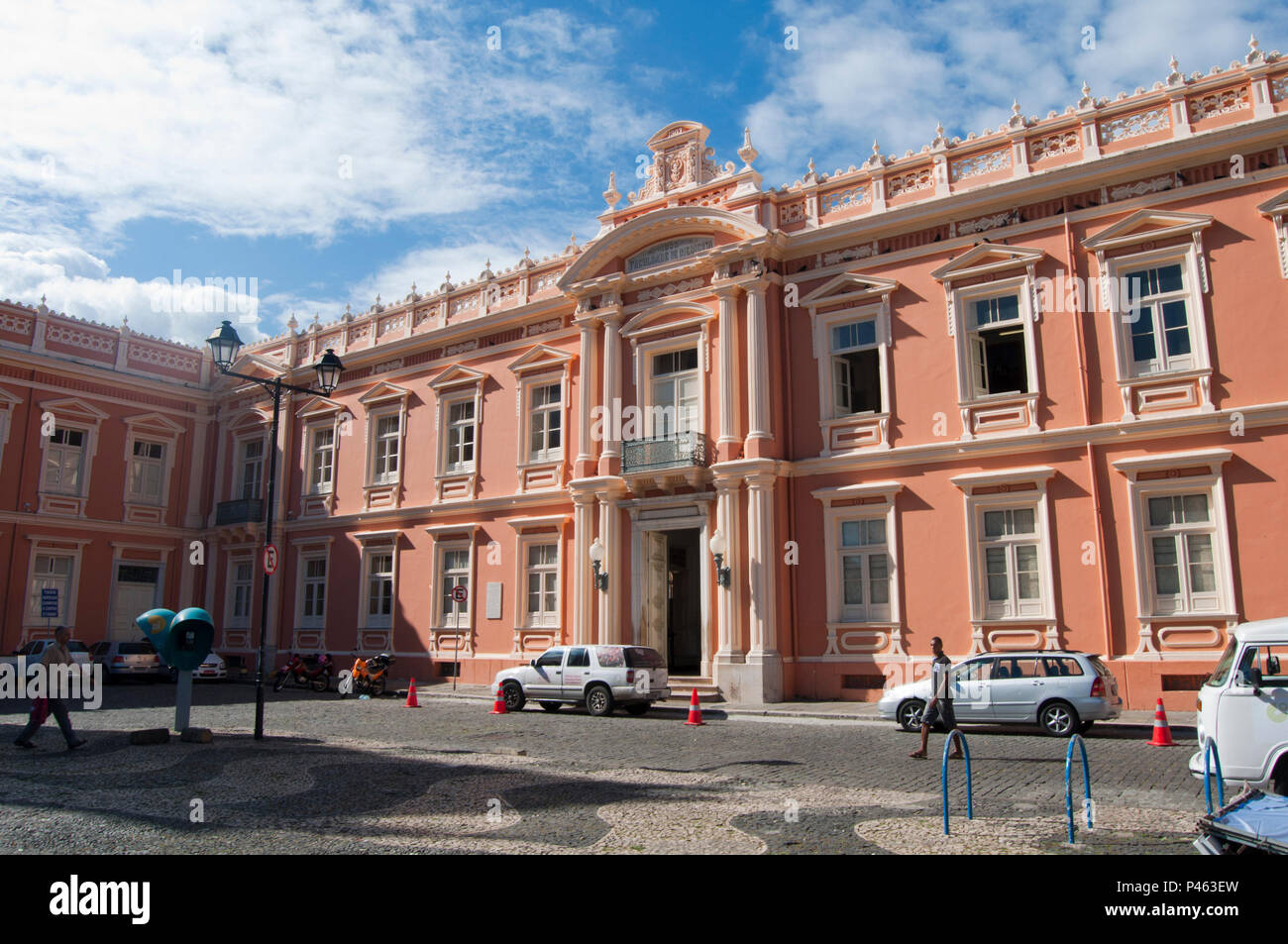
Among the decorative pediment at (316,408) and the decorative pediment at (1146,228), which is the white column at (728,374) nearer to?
the decorative pediment at (1146,228)

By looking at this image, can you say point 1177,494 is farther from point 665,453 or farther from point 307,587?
point 307,587

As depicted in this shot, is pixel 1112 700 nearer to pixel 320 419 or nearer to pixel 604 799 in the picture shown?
pixel 604 799

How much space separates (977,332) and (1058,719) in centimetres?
815

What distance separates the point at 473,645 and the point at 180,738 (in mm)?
11865

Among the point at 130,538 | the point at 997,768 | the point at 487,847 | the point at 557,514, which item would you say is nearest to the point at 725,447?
the point at 557,514

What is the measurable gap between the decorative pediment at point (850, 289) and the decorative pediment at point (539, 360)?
6.82 m

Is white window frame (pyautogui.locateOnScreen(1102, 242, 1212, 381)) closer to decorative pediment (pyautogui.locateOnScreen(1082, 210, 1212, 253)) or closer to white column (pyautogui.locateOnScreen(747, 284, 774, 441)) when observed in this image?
decorative pediment (pyautogui.locateOnScreen(1082, 210, 1212, 253))

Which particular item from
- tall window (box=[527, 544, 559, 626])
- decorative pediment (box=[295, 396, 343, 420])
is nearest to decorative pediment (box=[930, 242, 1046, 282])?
tall window (box=[527, 544, 559, 626])

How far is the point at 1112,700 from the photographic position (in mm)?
13922

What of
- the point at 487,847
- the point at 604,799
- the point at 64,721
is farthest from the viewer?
the point at 64,721

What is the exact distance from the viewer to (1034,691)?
46.3 feet

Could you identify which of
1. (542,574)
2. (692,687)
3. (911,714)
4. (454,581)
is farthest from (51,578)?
(911,714)

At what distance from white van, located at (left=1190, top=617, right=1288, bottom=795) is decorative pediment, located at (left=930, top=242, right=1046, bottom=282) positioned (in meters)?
10.9
